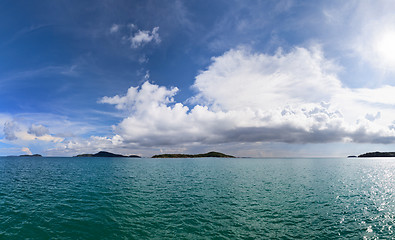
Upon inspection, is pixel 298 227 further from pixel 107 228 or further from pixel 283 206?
pixel 107 228

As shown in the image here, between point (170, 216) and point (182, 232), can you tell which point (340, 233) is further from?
point (170, 216)

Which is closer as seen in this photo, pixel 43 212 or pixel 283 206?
pixel 43 212

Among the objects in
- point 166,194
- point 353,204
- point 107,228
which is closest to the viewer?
point 107,228

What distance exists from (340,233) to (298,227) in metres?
5.56

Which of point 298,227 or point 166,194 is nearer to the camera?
point 298,227

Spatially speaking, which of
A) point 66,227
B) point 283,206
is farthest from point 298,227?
point 66,227

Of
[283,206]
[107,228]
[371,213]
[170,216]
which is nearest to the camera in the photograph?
[107,228]

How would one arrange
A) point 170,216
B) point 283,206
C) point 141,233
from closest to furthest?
point 141,233 → point 170,216 → point 283,206

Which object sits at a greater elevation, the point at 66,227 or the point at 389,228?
the point at 66,227

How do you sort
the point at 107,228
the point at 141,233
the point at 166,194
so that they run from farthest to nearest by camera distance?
the point at 166,194
the point at 107,228
the point at 141,233

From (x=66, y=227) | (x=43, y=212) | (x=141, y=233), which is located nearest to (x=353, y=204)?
(x=141, y=233)

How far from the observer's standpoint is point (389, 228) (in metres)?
30.3

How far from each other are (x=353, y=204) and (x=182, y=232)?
137ft

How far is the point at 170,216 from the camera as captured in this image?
110 feet
